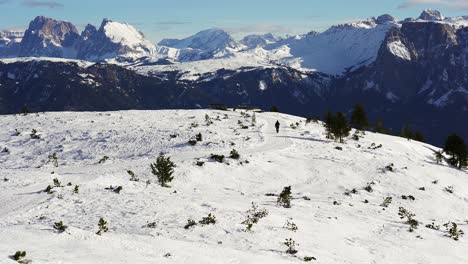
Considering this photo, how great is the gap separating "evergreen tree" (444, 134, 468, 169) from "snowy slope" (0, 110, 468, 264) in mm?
5565

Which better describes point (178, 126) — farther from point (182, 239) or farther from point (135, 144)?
point (182, 239)

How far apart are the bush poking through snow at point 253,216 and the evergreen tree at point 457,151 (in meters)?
42.2

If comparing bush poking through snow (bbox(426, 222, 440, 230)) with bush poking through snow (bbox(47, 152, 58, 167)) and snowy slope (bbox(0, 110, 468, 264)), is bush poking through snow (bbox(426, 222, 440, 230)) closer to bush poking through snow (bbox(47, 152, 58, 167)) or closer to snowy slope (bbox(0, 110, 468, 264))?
snowy slope (bbox(0, 110, 468, 264))

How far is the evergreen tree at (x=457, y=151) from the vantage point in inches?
2413

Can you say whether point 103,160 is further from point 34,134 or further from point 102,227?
point 102,227

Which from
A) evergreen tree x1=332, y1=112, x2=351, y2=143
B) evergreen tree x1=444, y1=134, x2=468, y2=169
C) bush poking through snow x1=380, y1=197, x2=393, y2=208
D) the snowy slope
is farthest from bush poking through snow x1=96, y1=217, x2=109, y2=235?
evergreen tree x1=444, y1=134, x2=468, y2=169

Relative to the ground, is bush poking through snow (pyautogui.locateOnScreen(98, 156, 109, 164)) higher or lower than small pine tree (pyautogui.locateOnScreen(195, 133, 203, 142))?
lower

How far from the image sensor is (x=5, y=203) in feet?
92.1

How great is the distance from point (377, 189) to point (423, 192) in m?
4.36

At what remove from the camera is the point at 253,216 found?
2727cm

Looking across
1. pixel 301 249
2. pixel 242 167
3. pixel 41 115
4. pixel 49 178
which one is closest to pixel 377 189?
pixel 242 167

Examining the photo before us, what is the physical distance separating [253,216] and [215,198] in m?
5.65

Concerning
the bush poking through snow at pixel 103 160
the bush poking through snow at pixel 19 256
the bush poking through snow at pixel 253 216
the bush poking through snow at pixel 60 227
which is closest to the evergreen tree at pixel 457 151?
the bush poking through snow at pixel 253 216

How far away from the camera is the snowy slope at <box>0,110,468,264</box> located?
21750 mm
